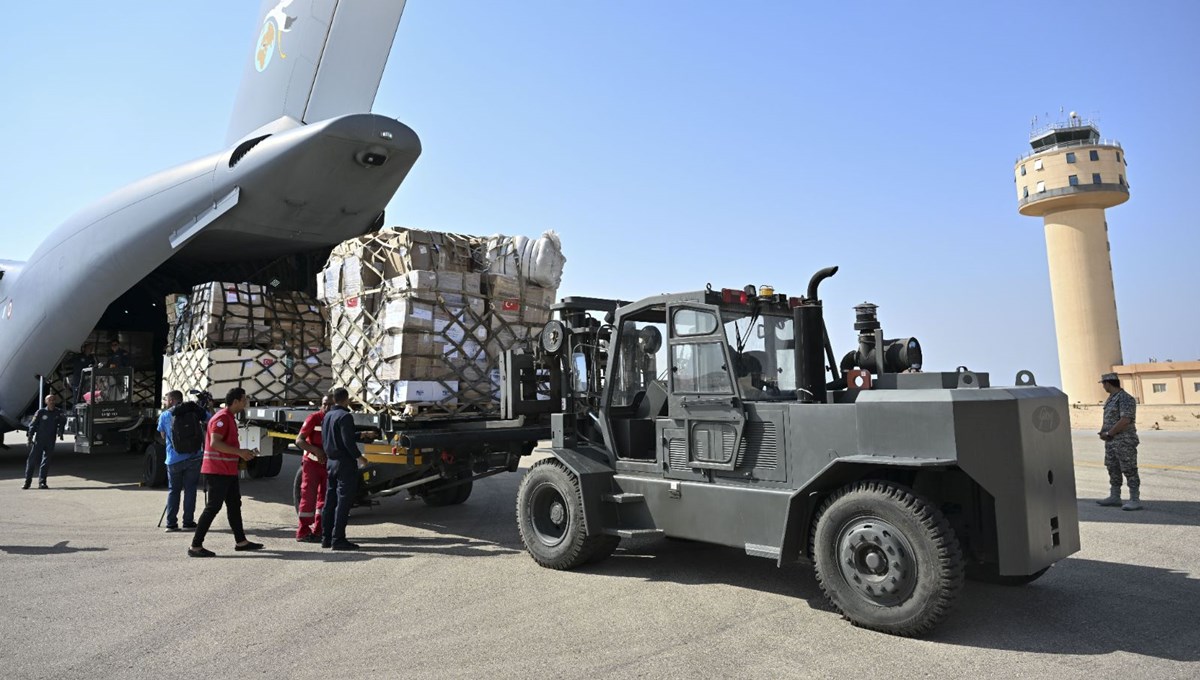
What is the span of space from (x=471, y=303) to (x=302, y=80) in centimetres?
622

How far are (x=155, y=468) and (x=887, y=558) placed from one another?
12.0m

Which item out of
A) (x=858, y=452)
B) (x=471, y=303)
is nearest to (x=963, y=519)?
(x=858, y=452)

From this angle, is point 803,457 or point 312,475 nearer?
point 803,457

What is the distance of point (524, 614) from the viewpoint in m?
5.13

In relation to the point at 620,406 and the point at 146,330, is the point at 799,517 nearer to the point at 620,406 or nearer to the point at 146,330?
the point at 620,406

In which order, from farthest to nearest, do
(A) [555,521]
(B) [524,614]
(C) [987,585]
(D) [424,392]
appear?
(D) [424,392]
(A) [555,521]
(C) [987,585]
(B) [524,614]

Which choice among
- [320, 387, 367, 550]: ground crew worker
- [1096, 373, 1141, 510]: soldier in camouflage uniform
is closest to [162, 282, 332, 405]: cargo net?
[320, 387, 367, 550]: ground crew worker

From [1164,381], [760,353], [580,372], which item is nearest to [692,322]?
[760,353]

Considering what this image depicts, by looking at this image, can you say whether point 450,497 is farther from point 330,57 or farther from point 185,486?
point 330,57

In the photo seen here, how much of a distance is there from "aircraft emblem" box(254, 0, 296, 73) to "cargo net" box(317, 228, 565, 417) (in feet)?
18.5

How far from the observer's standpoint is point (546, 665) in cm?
413

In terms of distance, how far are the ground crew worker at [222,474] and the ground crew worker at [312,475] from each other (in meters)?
0.52

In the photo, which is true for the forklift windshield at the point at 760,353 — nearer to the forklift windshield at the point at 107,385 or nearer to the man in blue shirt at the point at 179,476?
the man in blue shirt at the point at 179,476

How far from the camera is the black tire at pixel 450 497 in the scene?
10057mm
